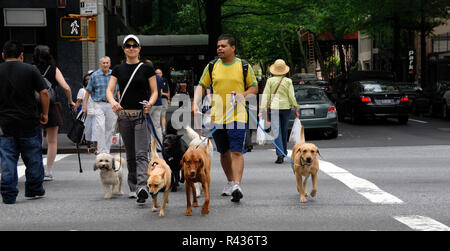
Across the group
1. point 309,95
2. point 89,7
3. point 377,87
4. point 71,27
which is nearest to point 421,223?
point 89,7

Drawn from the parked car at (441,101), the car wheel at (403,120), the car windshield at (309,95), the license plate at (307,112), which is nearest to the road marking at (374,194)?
the license plate at (307,112)

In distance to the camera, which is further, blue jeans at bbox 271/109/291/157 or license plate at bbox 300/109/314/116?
license plate at bbox 300/109/314/116

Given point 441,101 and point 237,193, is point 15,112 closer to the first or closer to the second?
point 237,193

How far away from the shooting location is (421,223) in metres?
6.53

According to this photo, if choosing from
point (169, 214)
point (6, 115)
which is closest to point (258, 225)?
point (169, 214)

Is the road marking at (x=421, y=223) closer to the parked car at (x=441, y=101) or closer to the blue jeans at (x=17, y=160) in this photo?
the blue jeans at (x=17, y=160)

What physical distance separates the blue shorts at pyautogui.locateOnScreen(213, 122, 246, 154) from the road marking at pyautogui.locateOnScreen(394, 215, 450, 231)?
204 cm

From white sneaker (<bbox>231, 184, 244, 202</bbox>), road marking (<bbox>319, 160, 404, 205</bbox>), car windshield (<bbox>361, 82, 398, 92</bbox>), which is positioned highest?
car windshield (<bbox>361, 82, 398, 92</bbox>)

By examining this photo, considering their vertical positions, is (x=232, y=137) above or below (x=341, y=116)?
above

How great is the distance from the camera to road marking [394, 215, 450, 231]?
20.5 ft

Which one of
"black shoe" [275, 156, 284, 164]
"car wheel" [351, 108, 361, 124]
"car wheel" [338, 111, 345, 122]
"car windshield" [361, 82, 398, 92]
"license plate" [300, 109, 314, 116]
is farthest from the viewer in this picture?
"car wheel" [338, 111, 345, 122]

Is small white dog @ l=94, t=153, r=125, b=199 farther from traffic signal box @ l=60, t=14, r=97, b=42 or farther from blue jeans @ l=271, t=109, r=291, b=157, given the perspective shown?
traffic signal box @ l=60, t=14, r=97, b=42

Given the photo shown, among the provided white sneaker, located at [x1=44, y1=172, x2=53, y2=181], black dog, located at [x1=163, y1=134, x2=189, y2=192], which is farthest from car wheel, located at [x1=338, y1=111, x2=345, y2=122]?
black dog, located at [x1=163, y1=134, x2=189, y2=192]

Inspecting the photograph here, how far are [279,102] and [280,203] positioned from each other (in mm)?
4513
